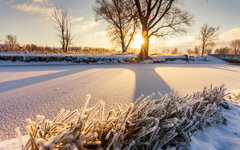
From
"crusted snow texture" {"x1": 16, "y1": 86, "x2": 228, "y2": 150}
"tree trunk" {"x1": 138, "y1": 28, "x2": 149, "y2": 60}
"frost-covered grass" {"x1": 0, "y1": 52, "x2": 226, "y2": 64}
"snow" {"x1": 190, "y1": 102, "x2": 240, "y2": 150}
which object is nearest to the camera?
"crusted snow texture" {"x1": 16, "y1": 86, "x2": 228, "y2": 150}

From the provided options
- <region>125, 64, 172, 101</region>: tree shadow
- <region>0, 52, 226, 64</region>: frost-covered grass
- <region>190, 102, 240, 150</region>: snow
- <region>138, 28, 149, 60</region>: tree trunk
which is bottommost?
<region>190, 102, 240, 150</region>: snow

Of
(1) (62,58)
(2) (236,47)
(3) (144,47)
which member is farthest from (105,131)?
(2) (236,47)

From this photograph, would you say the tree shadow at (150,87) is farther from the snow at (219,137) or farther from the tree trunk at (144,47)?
the tree trunk at (144,47)

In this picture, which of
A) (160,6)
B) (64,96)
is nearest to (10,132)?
(64,96)

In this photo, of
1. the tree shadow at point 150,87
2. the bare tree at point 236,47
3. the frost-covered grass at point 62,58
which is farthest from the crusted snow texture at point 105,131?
the bare tree at point 236,47

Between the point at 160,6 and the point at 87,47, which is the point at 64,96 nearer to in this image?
the point at 160,6

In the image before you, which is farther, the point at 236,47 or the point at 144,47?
the point at 236,47

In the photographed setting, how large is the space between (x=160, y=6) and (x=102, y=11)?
22.4ft

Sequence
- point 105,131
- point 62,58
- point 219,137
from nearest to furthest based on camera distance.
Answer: point 105,131 → point 219,137 → point 62,58

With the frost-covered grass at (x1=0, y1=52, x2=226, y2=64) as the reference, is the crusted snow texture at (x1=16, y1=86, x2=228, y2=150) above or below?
below

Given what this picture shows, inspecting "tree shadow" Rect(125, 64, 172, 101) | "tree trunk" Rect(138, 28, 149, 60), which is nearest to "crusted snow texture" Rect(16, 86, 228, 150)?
Result: "tree shadow" Rect(125, 64, 172, 101)

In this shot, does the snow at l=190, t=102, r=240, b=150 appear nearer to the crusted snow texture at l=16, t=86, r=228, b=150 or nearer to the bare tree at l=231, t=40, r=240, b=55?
the crusted snow texture at l=16, t=86, r=228, b=150

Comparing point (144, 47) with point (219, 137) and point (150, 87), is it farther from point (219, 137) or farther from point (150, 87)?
point (219, 137)

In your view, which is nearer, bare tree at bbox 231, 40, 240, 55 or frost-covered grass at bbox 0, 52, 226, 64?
frost-covered grass at bbox 0, 52, 226, 64
